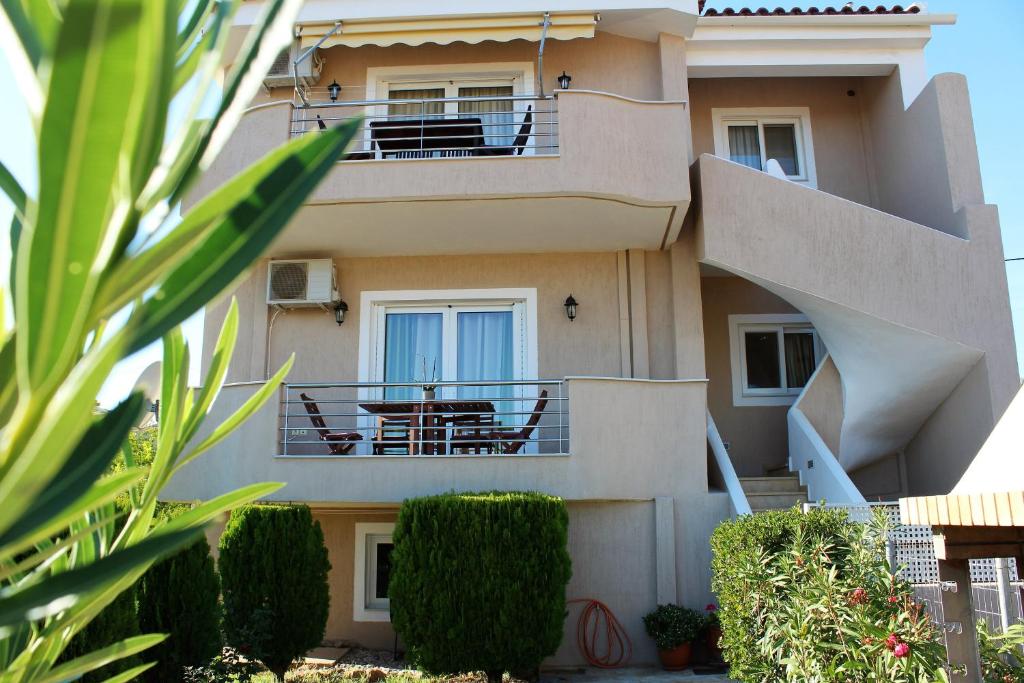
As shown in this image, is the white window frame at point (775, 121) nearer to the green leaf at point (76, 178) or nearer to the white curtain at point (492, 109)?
the white curtain at point (492, 109)

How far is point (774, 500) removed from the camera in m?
12.7

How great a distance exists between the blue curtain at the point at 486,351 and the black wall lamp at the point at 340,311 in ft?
6.00

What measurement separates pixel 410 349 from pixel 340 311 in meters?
1.26

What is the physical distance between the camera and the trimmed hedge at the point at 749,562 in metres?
7.61

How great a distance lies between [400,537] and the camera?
9.90 metres

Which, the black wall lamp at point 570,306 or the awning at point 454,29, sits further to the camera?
the black wall lamp at point 570,306

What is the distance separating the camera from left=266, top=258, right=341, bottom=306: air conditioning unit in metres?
13.5

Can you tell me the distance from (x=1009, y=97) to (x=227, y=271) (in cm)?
1850

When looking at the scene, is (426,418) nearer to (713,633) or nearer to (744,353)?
(713,633)

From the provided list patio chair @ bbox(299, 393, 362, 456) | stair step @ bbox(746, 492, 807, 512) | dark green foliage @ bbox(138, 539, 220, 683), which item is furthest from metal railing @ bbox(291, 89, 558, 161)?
dark green foliage @ bbox(138, 539, 220, 683)

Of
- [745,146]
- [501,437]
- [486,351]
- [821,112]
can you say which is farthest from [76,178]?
[821,112]

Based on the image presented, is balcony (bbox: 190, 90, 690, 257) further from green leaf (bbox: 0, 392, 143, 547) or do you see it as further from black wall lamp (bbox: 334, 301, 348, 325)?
green leaf (bbox: 0, 392, 143, 547)

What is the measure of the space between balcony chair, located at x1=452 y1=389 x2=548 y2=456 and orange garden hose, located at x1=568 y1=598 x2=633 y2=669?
225 centimetres

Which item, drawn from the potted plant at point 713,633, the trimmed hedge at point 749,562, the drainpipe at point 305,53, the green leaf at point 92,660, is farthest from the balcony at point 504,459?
the green leaf at point 92,660
